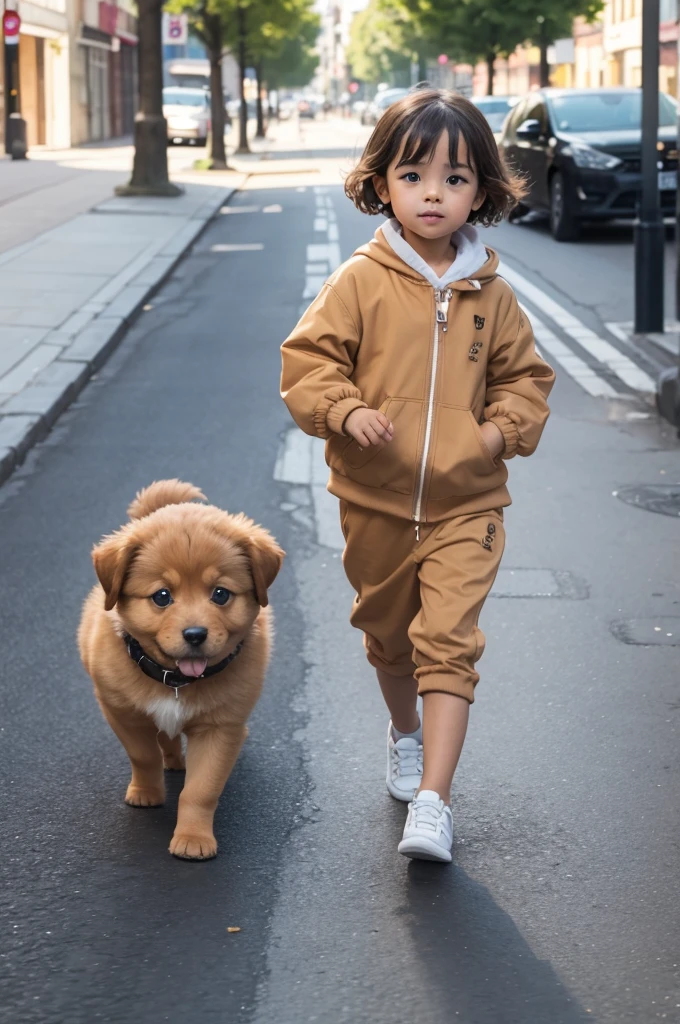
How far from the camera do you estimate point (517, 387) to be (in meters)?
3.71

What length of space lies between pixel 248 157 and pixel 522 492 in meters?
41.8

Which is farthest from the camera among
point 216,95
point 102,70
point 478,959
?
point 102,70

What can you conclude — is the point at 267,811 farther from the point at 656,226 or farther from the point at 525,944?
the point at 656,226

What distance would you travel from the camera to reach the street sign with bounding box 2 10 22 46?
37781 millimetres

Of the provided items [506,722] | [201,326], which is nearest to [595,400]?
[201,326]

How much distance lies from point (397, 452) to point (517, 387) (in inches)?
13.1

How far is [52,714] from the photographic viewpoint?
15.2 ft

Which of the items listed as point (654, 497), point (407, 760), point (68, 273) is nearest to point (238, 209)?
point (68, 273)

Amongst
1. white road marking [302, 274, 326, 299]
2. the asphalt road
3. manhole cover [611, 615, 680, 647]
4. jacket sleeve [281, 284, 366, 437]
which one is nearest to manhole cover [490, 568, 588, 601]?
the asphalt road

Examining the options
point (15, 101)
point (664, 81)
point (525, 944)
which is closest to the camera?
point (525, 944)

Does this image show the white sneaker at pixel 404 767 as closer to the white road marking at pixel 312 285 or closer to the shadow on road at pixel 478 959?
the shadow on road at pixel 478 959

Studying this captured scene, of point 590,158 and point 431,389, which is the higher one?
point 590,158

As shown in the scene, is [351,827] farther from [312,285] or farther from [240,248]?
[240,248]

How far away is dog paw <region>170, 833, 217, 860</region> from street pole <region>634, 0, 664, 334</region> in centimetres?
931
